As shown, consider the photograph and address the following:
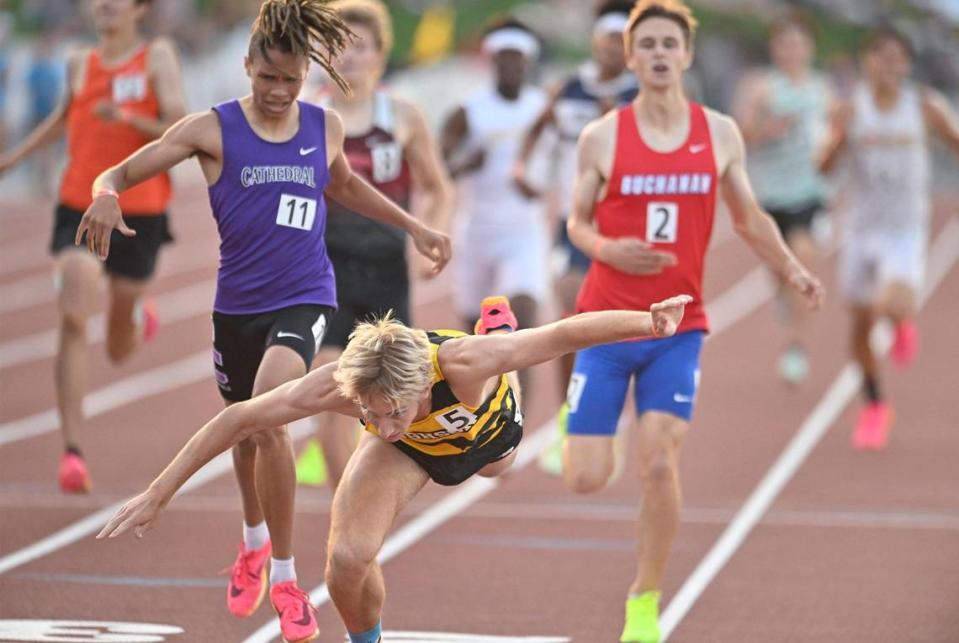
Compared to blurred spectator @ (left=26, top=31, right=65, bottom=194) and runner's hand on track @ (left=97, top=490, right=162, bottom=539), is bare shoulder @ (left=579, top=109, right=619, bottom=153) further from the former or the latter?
blurred spectator @ (left=26, top=31, right=65, bottom=194)

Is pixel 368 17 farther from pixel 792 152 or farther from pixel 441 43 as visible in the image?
pixel 441 43

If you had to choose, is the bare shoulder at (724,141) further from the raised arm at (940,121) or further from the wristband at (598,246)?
the raised arm at (940,121)

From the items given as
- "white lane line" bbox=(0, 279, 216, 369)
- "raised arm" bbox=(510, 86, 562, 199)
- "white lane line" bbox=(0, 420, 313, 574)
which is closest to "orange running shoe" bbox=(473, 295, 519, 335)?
"white lane line" bbox=(0, 420, 313, 574)

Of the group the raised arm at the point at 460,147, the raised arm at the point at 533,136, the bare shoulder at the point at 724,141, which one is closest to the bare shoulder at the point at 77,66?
the raised arm at the point at 460,147

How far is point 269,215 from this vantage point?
701 centimetres

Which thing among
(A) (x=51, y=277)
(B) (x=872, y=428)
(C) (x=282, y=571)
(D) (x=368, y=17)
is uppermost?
(D) (x=368, y=17)

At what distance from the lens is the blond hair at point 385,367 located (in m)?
5.68

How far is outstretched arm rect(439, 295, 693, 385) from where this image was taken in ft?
18.3

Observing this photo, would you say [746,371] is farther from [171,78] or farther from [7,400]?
[171,78]

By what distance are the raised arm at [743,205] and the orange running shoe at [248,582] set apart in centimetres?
224

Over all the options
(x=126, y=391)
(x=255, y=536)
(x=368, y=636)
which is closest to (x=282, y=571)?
(x=255, y=536)

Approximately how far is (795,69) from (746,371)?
2.72 metres

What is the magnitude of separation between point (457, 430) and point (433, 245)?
1.22 m

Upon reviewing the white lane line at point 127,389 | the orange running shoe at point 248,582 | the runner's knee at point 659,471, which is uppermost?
the runner's knee at point 659,471
